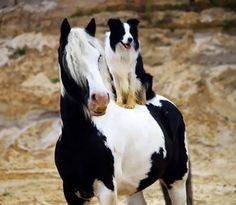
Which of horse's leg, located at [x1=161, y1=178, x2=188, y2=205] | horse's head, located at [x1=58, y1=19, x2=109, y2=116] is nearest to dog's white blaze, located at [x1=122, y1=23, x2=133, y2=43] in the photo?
horse's leg, located at [x1=161, y1=178, x2=188, y2=205]

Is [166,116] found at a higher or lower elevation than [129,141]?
lower

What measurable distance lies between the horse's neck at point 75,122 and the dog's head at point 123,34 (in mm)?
1847

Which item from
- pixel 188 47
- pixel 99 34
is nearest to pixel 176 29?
pixel 188 47

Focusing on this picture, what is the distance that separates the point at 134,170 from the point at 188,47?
30.1ft

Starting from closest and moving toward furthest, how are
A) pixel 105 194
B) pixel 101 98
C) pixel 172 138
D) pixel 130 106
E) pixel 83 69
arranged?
1. pixel 101 98
2. pixel 83 69
3. pixel 105 194
4. pixel 130 106
5. pixel 172 138

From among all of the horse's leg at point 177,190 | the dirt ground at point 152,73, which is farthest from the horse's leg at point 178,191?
the dirt ground at point 152,73

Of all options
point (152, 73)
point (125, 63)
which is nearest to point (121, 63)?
point (125, 63)

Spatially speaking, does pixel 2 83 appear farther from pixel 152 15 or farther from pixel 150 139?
pixel 150 139

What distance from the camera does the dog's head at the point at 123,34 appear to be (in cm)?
654

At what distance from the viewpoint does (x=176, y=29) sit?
14.1 m

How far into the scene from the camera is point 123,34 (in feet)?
21.6

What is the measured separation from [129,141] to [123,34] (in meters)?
1.92

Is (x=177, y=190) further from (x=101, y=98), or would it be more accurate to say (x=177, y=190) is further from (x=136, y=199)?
(x=101, y=98)

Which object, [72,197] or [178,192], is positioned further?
[178,192]
